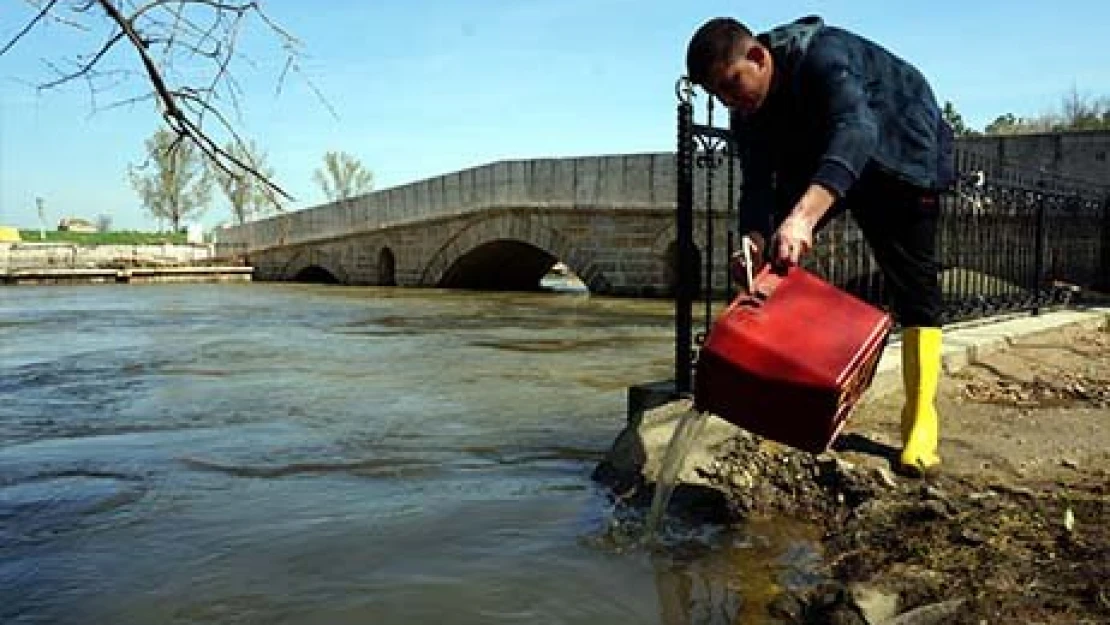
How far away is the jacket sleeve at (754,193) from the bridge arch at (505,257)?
61.9 ft

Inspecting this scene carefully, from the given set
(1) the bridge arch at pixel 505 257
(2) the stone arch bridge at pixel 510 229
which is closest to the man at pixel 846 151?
(2) the stone arch bridge at pixel 510 229

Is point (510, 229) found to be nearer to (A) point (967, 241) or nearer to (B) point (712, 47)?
(A) point (967, 241)

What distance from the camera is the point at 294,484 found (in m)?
4.69

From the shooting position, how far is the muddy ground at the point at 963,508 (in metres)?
2.54

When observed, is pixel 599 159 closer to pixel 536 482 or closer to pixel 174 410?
pixel 174 410

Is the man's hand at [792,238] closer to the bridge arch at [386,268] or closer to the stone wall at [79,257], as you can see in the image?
the bridge arch at [386,268]

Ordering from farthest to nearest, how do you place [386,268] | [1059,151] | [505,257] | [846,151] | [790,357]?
[386,268] → [505,257] → [1059,151] → [846,151] → [790,357]

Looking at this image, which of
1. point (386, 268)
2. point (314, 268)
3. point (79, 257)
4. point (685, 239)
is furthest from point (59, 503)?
point (79, 257)

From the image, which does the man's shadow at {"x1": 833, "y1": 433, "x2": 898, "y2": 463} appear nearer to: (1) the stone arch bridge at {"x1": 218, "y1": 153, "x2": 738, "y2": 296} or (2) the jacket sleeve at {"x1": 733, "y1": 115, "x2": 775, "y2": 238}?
(2) the jacket sleeve at {"x1": 733, "y1": 115, "x2": 775, "y2": 238}

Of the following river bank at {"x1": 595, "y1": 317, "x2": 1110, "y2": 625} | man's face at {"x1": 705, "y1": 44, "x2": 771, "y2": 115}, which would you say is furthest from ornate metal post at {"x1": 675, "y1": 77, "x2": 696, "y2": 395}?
man's face at {"x1": 705, "y1": 44, "x2": 771, "y2": 115}

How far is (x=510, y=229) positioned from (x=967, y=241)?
55.0 feet

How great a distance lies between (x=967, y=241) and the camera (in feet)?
26.8

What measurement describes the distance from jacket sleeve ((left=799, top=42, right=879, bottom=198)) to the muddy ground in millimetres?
1024

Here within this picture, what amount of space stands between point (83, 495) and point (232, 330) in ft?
32.7
